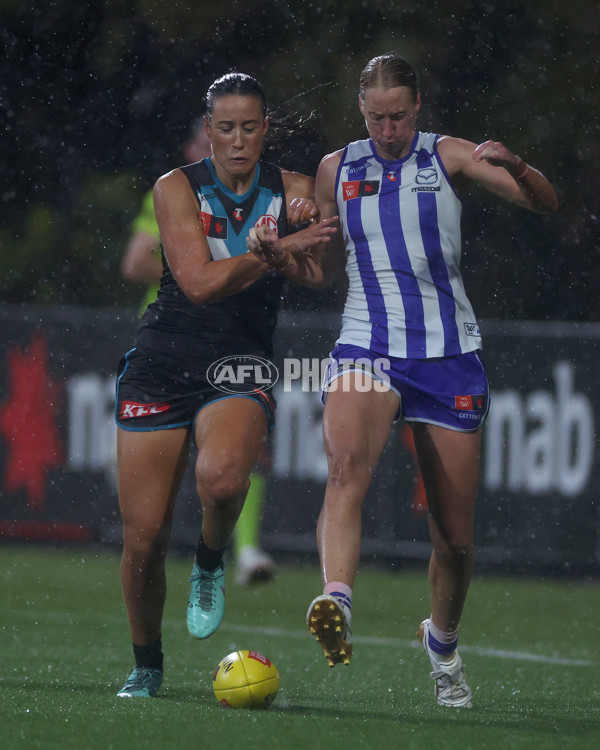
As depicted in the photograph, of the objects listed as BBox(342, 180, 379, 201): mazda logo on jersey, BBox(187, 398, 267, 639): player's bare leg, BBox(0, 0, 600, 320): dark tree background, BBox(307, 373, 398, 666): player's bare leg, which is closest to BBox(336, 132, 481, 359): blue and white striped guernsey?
BBox(342, 180, 379, 201): mazda logo on jersey

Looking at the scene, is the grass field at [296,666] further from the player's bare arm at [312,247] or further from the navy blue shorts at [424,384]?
the player's bare arm at [312,247]

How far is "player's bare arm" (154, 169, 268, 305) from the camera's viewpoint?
5.43 metres

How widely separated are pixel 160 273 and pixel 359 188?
5.59ft

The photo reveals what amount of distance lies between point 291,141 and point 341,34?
335 inches

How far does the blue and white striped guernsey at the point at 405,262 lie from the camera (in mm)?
5418

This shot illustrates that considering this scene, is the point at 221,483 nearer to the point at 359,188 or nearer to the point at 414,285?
the point at 414,285

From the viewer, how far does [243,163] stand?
562 cm

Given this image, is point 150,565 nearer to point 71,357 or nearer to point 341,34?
point 71,357

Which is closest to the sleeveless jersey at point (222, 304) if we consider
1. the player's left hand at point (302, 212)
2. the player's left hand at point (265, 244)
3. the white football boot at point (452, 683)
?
the player's left hand at point (302, 212)

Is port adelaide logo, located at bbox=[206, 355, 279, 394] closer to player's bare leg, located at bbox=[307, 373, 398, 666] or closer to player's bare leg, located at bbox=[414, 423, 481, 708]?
player's bare leg, located at bbox=[307, 373, 398, 666]

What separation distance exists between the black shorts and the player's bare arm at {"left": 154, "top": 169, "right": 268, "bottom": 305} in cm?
29

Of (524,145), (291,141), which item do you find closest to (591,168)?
(524,145)

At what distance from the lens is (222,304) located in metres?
5.64

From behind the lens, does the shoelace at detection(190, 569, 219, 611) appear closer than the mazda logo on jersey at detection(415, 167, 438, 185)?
No
